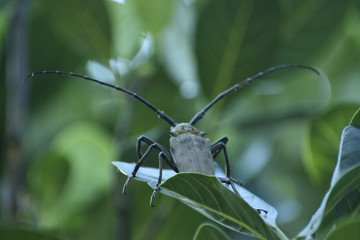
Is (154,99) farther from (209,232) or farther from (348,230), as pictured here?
(348,230)

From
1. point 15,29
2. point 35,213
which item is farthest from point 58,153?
point 15,29

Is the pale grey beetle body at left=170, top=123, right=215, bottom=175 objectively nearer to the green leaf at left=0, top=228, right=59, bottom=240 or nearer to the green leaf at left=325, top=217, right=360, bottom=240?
the green leaf at left=0, top=228, right=59, bottom=240

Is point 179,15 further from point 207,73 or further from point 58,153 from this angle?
point 58,153

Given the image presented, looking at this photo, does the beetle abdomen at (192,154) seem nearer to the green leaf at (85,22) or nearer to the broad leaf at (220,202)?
the broad leaf at (220,202)

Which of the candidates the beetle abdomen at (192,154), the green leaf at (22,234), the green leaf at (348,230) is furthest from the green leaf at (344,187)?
the green leaf at (22,234)

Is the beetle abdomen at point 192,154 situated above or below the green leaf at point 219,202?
above

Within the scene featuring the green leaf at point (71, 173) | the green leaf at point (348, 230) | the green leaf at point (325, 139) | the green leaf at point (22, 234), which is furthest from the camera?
the green leaf at point (71, 173)

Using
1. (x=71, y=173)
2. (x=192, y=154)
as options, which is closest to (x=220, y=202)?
(x=192, y=154)
